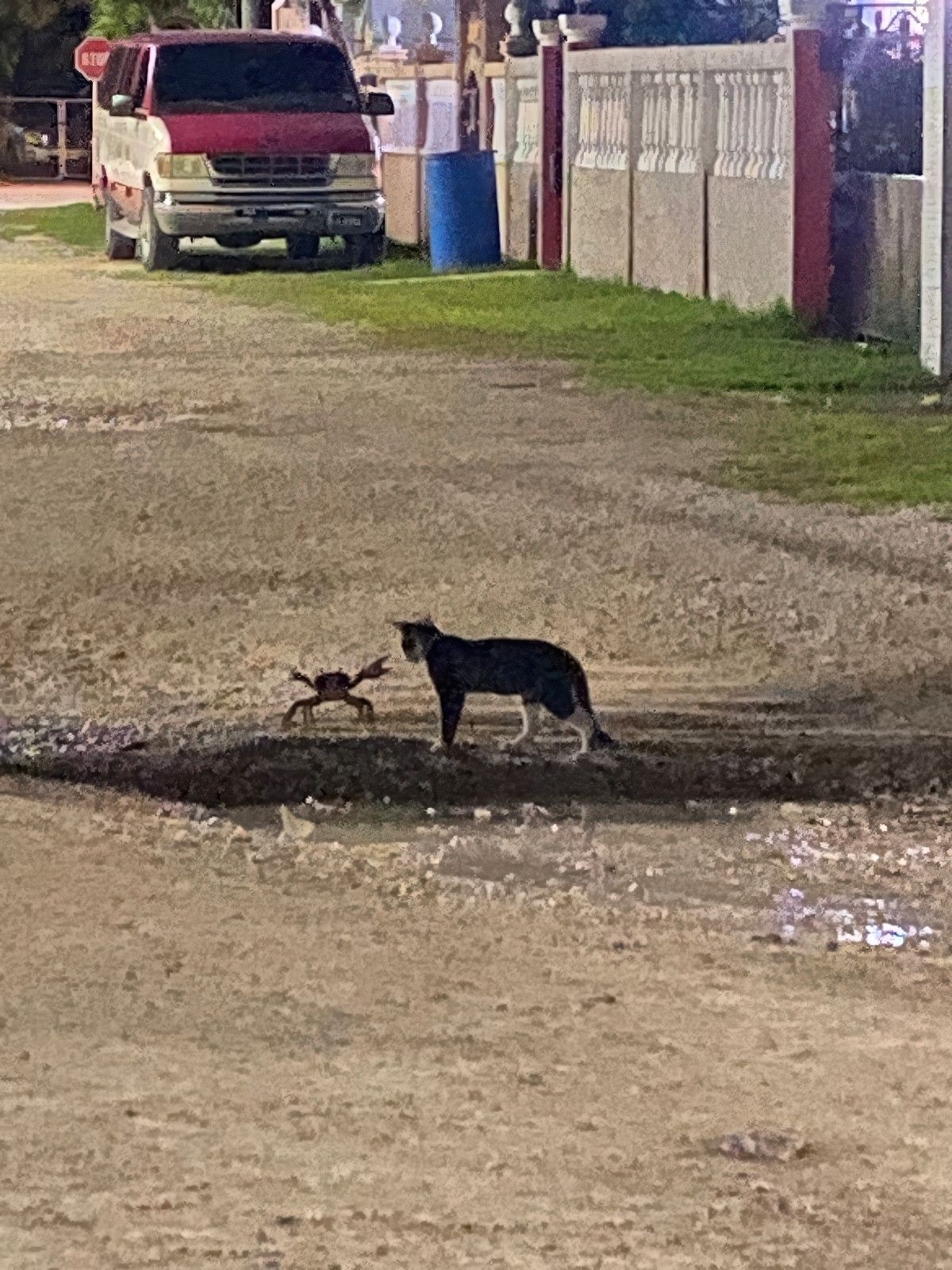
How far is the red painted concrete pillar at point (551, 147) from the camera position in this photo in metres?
24.4

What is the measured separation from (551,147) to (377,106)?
5.82ft

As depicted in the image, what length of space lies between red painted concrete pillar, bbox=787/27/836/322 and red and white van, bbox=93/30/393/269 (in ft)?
24.5

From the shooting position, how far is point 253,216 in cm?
2466

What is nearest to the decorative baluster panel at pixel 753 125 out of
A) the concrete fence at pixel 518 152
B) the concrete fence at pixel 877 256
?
the concrete fence at pixel 877 256

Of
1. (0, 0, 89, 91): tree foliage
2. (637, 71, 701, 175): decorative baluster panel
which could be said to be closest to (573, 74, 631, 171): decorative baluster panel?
(637, 71, 701, 175): decorative baluster panel

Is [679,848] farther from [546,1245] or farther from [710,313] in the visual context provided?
[710,313]

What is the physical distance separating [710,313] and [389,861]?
1326 centimetres

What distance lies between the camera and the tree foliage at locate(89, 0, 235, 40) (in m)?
47.8

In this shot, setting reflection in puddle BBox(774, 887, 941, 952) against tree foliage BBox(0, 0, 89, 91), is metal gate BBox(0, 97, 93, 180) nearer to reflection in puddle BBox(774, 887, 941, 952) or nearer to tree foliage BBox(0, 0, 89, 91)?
tree foliage BBox(0, 0, 89, 91)

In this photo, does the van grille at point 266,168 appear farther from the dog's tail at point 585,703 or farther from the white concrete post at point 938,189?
the dog's tail at point 585,703

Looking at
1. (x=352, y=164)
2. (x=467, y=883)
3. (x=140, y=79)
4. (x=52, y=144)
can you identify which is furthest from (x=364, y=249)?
(x=52, y=144)

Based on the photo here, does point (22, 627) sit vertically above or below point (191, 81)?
below

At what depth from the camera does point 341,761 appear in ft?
23.1

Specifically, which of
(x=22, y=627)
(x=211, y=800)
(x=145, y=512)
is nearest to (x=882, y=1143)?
(x=211, y=800)
